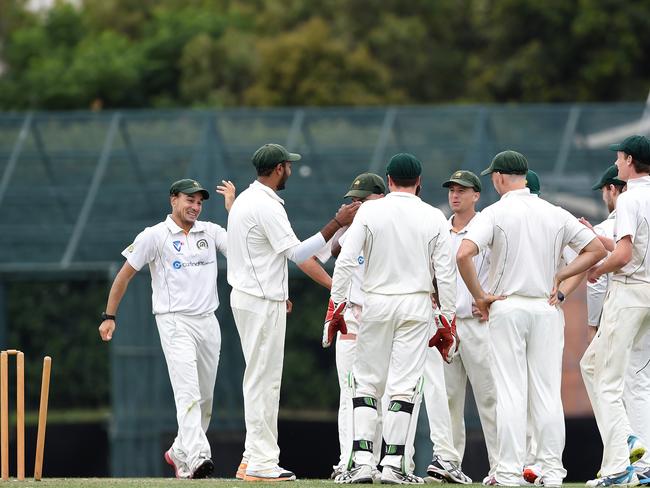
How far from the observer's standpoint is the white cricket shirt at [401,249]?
31.9ft

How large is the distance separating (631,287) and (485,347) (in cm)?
133

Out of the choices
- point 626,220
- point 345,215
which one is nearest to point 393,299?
point 345,215

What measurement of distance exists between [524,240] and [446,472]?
74.1 inches

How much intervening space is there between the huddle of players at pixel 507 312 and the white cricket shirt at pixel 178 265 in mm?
1665

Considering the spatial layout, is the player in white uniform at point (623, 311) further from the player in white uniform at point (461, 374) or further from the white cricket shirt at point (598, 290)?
the white cricket shirt at point (598, 290)

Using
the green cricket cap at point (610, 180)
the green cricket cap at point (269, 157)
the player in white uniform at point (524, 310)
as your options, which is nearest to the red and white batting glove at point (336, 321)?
the player in white uniform at point (524, 310)

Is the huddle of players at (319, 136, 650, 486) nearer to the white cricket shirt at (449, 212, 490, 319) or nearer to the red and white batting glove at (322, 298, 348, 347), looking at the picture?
the red and white batting glove at (322, 298, 348, 347)

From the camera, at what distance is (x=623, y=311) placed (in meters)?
9.88

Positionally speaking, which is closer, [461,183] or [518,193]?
[518,193]

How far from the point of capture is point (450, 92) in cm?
4322

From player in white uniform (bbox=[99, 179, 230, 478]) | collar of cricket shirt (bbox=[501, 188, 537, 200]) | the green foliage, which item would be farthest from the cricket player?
the green foliage

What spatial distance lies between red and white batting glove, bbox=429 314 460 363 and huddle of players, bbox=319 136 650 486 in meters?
0.02

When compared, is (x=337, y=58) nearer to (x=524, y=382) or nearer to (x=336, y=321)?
(x=336, y=321)

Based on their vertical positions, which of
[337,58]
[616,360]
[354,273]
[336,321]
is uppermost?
[337,58]
